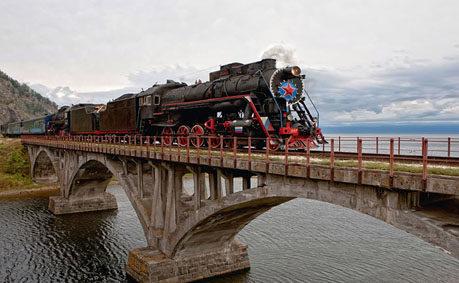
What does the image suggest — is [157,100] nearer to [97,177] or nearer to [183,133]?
[183,133]

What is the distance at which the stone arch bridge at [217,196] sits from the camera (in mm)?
7645

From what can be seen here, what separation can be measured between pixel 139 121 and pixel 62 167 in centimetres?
1626

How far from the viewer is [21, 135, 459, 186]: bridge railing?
8.17 m

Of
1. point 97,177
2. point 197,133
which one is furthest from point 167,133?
point 97,177

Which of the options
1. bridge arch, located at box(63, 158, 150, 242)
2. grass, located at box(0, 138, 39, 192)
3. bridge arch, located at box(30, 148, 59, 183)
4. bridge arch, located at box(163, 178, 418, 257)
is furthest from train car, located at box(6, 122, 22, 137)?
bridge arch, located at box(163, 178, 418, 257)

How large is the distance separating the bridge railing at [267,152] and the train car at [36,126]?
15.4 m

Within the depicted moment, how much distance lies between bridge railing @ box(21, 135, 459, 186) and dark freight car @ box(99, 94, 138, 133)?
2.25 metres

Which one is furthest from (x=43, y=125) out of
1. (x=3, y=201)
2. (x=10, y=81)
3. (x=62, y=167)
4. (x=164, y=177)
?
(x=10, y=81)

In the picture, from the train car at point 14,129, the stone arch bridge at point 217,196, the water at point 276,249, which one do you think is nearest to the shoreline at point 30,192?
the water at point 276,249

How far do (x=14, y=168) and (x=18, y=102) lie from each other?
125832 millimetres

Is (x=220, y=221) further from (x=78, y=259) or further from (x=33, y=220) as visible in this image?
(x=33, y=220)

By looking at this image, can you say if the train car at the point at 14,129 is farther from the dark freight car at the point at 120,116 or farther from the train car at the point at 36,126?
the dark freight car at the point at 120,116

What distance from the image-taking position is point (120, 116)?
2806cm

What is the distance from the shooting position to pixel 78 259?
23656 mm
